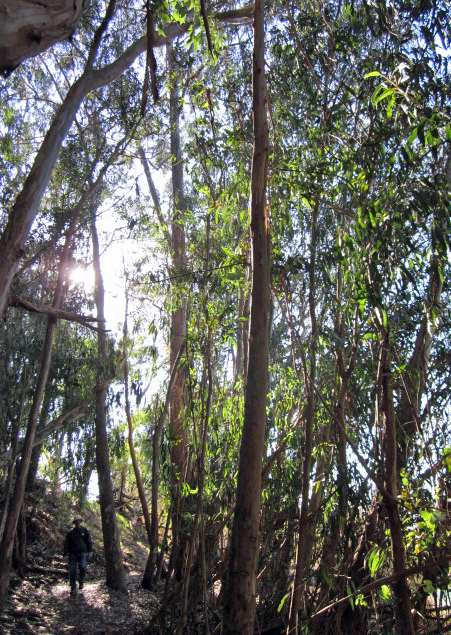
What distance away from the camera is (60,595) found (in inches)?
368

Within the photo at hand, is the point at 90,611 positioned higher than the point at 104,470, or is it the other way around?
the point at 104,470

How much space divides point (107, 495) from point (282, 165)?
27.6 feet

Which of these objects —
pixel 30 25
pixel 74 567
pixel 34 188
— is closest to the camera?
pixel 30 25

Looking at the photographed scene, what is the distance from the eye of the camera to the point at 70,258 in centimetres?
1109

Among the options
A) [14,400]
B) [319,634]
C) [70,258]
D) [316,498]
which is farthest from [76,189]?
[319,634]

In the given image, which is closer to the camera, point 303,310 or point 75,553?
point 303,310

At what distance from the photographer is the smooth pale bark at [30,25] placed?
314 cm

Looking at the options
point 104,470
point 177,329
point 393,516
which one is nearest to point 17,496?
point 104,470

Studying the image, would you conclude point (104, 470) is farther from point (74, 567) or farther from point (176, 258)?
point (176, 258)

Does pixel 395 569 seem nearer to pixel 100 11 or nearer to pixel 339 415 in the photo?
pixel 339 415

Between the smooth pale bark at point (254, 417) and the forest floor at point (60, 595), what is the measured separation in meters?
4.44

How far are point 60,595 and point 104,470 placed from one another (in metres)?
2.38

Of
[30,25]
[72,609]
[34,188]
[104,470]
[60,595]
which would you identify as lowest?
[72,609]

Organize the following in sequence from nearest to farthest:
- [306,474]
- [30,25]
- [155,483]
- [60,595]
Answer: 1. [30,25]
2. [306,474]
3. [155,483]
4. [60,595]
